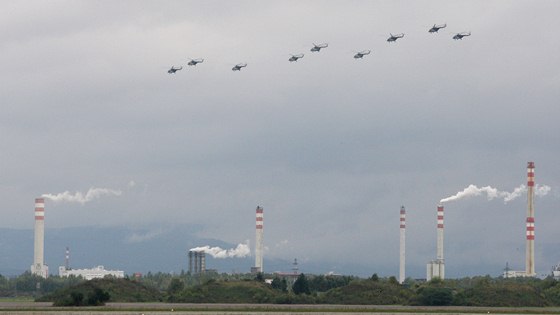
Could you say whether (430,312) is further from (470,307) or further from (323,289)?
(323,289)

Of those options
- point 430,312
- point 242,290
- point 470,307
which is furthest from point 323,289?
point 430,312

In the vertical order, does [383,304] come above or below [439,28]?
below

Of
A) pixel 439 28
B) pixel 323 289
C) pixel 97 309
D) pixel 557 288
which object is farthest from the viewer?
pixel 323 289

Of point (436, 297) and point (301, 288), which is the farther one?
point (301, 288)

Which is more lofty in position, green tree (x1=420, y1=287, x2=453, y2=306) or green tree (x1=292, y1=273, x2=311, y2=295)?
green tree (x1=292, y1=273, x2=311, y2=295)

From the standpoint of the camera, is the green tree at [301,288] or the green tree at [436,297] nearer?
the green tree at [436,297]

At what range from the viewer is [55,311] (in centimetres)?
10300

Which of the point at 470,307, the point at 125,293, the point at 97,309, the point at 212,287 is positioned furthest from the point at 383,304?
the point at 97,309

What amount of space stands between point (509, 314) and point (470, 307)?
776 inches

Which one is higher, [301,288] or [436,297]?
[301,288]

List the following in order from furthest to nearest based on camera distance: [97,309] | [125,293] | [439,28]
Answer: [439,28] < [125,293] < [97,309]

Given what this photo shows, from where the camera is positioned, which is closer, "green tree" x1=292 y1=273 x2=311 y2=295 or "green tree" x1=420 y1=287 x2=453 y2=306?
"green tree" x1=420 y1=287 x2=453 y2=306

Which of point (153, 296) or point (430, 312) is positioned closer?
point (430, 312)

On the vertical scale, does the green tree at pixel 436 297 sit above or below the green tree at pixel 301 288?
below
